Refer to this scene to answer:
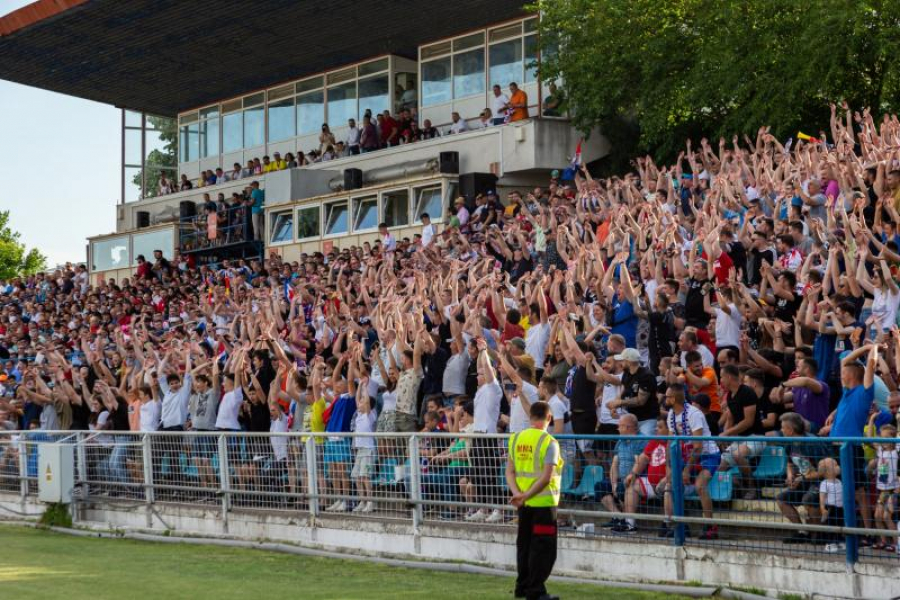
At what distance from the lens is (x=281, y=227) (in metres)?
34.1

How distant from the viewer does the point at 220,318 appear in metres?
24.5

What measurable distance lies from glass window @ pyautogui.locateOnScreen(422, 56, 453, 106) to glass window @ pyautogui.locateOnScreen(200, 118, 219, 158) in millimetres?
11079

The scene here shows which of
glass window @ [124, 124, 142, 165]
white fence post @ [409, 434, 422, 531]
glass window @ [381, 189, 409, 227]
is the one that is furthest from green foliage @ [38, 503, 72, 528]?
glass window @ [124, 124, 142, 165]

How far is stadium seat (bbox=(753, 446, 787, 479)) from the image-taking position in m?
9.31

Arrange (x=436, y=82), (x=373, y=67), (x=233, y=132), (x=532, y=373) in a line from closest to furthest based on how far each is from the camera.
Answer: (x=532, y=373) < (x=436, y=82) < (x=373, y=67) < (x=233, y=132)

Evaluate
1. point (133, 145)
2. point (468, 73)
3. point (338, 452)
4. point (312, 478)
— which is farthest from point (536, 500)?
point (133, 145)

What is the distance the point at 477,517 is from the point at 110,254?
30.8 meters

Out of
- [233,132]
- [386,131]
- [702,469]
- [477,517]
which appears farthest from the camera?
[233,132]

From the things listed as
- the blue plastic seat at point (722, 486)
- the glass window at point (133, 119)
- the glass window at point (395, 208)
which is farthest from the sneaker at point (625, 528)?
the glass window at point (133, 119)

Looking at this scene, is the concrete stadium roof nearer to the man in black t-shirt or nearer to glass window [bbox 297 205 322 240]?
glass window [bbox 297 205 322 240]

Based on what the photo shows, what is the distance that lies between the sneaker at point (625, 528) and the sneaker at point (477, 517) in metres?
1.55

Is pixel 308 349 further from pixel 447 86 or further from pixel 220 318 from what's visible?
pixel 447 86

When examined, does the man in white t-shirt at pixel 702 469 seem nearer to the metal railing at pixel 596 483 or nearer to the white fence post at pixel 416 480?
the metal railing at pixel 596 483

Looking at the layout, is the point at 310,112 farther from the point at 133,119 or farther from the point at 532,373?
the point at 532,373
